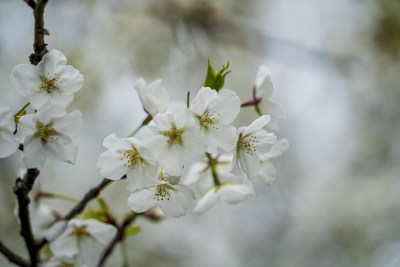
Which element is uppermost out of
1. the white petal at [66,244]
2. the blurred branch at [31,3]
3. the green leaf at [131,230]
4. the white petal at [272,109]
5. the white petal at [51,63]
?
the white petal at [272,109]

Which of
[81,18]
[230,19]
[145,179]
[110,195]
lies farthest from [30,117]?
[110,195]

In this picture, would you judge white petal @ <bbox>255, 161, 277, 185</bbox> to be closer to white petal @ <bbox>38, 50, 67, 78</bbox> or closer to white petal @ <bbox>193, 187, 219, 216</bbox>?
white petal @ <bbox>193, 187, 219, 216</bbox>

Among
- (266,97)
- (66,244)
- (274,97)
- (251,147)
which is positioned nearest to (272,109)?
(266,97)

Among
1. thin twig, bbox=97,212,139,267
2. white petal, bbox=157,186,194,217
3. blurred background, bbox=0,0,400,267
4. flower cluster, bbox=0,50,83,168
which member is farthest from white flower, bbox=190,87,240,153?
blurred background, bbox=0,0,400,267

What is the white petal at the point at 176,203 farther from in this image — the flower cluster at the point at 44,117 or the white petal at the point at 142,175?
the flower cluster at the point at 44,117

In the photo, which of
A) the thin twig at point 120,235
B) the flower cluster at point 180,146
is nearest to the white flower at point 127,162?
the flower cluster at point 180,146

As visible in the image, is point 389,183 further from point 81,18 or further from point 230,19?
point 81,18
